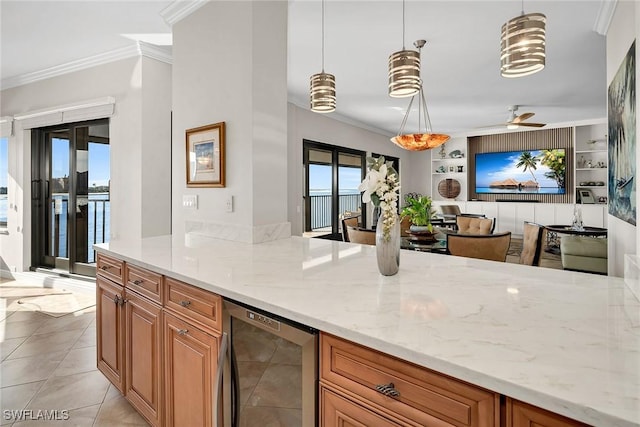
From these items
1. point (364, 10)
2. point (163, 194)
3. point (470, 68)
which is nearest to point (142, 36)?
point (163, 194)

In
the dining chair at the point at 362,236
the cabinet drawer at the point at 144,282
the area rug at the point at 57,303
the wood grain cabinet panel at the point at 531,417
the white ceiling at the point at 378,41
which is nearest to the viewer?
the wood grain cabinet panel at the point at 531,417

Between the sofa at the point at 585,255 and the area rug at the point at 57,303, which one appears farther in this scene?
the area rug at the point at 57,303

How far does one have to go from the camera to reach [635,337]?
33.6 inches

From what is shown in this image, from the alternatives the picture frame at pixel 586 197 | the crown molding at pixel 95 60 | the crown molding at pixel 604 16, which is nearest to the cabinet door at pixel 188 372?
the crown molding at pixel 95 60

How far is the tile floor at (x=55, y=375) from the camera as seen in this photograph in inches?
79.6

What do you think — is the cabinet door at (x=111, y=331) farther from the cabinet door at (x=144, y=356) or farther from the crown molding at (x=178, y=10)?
the crown molding at (x=178, y=10)

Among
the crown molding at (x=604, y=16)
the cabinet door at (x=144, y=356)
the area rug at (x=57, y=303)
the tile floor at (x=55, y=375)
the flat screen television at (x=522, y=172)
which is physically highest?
the crown molding at (x=604, y=16)

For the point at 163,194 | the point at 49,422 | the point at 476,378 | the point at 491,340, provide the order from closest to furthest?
the point at 476,378, the point at 491,340, the point at 49,422, the point at 163,194

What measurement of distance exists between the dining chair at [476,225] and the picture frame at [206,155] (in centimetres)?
347

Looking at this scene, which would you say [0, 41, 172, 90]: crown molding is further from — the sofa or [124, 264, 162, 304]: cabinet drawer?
the sofa

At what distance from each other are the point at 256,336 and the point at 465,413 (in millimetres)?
720

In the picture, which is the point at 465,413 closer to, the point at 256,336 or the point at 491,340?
the point at 491,340

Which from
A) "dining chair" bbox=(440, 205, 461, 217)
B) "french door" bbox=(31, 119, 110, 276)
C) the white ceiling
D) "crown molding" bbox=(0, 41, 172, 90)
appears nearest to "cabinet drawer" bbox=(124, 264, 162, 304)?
the white ceiling

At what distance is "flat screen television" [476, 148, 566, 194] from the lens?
7.80m
